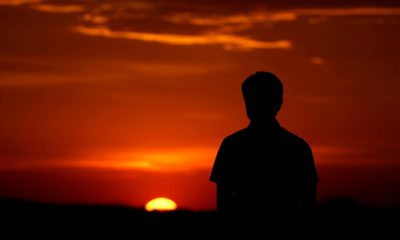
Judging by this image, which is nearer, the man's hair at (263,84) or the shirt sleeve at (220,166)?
the man's hair at (263,84)

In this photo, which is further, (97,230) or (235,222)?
(97,230)

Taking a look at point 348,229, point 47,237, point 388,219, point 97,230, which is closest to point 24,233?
point 47,237

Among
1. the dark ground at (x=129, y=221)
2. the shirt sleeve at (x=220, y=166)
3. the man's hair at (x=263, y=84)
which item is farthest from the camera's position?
the dark ground at (x=129, y=221)

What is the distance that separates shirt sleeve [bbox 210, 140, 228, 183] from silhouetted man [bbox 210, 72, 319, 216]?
1 cm

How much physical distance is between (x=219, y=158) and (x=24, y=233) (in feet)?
19.4

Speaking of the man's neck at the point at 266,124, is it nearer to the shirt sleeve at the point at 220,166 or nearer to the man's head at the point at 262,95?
the man's head at the point at 262,95

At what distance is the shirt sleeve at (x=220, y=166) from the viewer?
539 cm

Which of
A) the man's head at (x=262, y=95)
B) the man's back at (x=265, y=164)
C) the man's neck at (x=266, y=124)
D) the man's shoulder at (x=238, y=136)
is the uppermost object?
the man's head at (x=262, y=95)

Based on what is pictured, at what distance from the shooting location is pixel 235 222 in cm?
534

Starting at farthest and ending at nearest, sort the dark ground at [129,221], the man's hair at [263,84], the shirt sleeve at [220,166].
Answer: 1. the dark ground at [129,221]
2. the shirt sleeve at [220,166]
3. the man's hair at [263,84]

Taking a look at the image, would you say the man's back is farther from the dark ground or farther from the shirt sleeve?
the dark ground

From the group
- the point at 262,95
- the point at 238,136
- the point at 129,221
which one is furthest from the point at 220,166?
the point at 129,221

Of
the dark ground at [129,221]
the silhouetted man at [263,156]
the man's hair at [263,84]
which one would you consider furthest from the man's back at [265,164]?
the dark ground at [129,221]

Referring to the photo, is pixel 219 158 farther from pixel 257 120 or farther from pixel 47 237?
pixel 47 237
